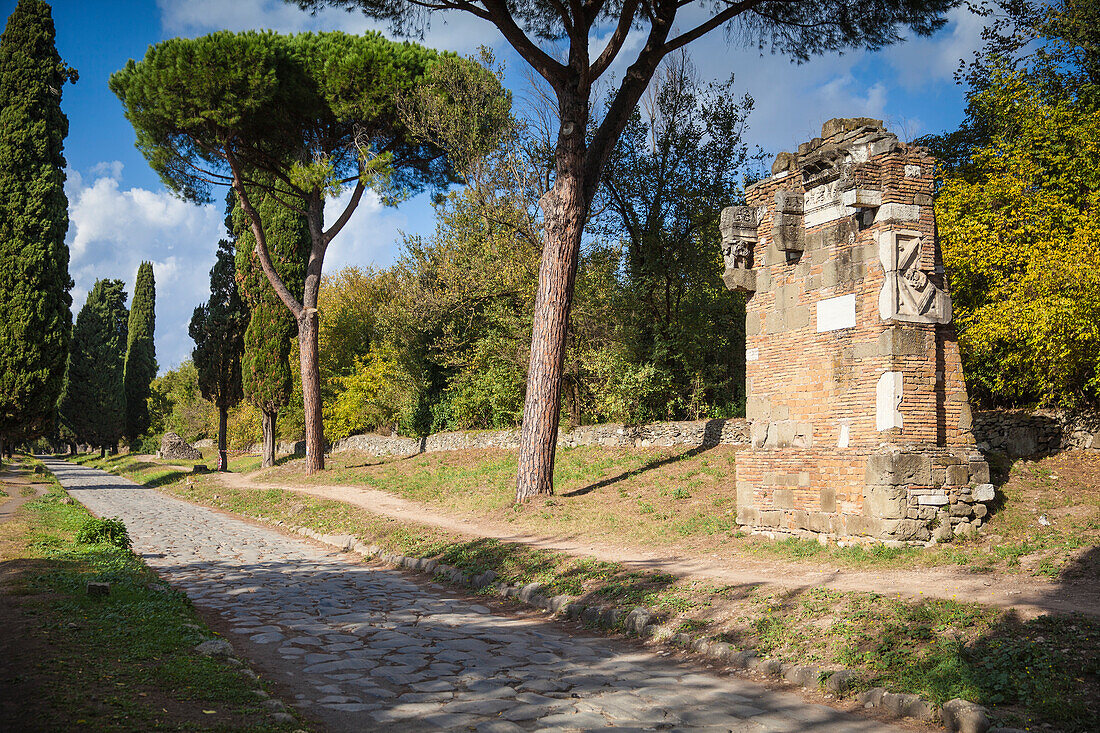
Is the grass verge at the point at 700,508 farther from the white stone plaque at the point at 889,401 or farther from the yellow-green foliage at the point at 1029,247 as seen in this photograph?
the yellow-green foliage at the point at 1029,247

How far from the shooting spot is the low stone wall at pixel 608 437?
53.5 feet

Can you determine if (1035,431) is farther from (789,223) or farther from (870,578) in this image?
(870,578)

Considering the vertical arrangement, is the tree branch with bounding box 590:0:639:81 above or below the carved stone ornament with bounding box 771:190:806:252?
above

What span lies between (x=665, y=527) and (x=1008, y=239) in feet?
25.1

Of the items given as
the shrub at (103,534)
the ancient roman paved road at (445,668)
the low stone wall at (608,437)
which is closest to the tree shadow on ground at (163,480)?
the low stone wall at (608,437)

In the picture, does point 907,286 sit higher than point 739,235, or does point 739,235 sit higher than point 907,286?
point 739,235

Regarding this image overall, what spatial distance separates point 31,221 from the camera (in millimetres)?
23062

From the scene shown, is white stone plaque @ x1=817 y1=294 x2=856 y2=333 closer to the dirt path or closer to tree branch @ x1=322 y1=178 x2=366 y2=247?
the dirt path

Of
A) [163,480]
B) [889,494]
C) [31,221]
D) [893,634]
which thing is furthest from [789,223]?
[163,480]

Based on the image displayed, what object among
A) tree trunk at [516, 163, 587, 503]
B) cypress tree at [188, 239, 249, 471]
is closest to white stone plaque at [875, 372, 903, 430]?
tree trunk at [516, 163, 587, 503]

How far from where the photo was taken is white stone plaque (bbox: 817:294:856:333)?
31.1 feet

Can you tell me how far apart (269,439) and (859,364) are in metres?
25.5

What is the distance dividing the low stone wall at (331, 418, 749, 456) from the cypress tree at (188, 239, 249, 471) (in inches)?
335

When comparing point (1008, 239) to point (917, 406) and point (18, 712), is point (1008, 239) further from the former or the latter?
point (18, 712)
